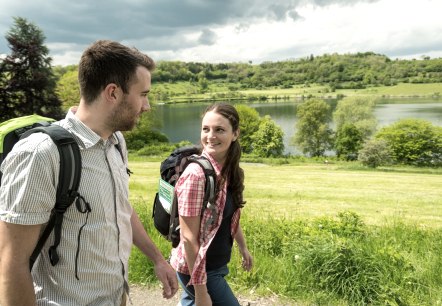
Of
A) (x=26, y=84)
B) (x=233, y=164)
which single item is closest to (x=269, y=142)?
(x=26, y=84)

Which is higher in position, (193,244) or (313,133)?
(193,244)

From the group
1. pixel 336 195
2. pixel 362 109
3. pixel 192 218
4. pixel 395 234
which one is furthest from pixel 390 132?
pixel 192 218

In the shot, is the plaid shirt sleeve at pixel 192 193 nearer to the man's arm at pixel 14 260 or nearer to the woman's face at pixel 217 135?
the woman's face at pixel 217 135

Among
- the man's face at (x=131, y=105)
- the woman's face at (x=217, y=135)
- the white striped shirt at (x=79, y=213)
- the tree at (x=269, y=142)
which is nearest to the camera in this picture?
the white striped shirt at (x=79, y=213)

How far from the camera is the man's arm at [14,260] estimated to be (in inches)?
53.7

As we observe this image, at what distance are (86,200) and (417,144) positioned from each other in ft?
169

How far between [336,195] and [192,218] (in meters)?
16.0

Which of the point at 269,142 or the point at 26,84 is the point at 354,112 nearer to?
the point at 269,142

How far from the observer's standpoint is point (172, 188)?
2.41 meters

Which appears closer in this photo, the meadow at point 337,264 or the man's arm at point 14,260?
the man's arm at point 14,260

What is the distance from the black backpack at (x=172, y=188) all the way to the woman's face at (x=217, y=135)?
0.41ft

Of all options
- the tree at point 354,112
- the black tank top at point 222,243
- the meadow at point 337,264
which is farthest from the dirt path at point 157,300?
the tree at point 354,112

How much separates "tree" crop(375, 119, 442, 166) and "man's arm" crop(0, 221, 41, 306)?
48702 mm

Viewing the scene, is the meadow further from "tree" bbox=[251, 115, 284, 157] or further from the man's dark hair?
"tree" bbox=[251, 115, 284, 157]
